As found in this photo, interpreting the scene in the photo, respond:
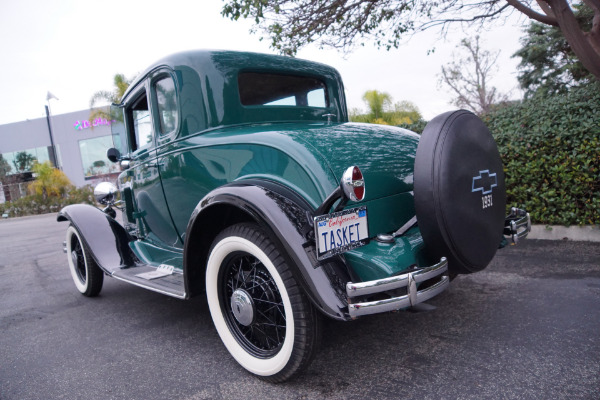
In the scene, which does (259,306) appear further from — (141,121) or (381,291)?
(141,121)

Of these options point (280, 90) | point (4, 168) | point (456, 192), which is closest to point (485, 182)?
point (456, 192)

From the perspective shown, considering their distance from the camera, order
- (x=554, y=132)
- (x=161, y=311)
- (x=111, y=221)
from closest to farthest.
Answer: (x=161, y=311) → (x=111, y=221) → (x=554, y=132)

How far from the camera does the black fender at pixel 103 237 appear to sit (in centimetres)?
330

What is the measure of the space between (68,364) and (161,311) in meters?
0.86

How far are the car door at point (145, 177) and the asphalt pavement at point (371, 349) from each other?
63 cm

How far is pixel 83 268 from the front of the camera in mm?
3980

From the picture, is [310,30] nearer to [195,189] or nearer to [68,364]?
[195,189]

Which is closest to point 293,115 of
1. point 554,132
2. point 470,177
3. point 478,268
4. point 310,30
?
point 470,177

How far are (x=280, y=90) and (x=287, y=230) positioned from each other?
1559 mm

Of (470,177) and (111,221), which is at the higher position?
(470,177)

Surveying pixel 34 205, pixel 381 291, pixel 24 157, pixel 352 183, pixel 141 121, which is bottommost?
pixel 34 205

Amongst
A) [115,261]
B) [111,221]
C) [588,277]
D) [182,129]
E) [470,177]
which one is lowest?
[588,277]

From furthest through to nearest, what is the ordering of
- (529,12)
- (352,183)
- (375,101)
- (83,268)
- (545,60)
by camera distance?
(375,101), (545,60), (529,12), (83,268), (352,183)

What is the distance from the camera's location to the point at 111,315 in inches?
127
